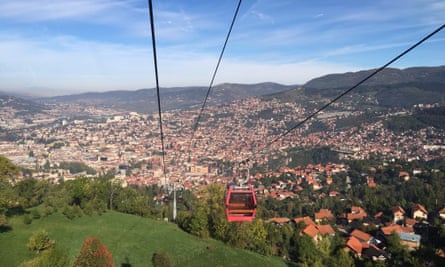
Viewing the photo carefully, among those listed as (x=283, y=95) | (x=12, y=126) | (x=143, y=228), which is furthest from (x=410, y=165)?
(x=12, y=126)

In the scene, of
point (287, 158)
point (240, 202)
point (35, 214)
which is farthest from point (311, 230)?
point (287, 158)

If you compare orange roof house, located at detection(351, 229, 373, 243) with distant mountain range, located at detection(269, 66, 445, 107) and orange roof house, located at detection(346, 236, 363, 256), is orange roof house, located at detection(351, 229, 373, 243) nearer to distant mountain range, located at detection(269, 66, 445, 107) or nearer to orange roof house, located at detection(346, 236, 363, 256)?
orange roof house, located at detection(346, 236, 363, 256)

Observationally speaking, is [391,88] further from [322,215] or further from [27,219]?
[27,219]

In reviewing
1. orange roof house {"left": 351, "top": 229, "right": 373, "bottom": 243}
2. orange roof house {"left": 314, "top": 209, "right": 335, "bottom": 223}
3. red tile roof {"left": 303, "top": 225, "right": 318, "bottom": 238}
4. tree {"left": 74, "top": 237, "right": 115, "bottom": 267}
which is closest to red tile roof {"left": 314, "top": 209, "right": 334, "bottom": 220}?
orange roof house {"left": 314, "top": 209, "right": 335, "bottom": 223}

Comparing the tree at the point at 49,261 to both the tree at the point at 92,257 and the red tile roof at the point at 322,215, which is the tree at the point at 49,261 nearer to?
the tree at the point at 92,257

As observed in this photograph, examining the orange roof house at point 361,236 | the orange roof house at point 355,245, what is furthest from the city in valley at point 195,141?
the orange roof house at point 355,245

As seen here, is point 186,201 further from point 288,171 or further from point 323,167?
point 323,167

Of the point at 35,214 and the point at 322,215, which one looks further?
the point at 322,215

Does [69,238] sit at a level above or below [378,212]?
above
